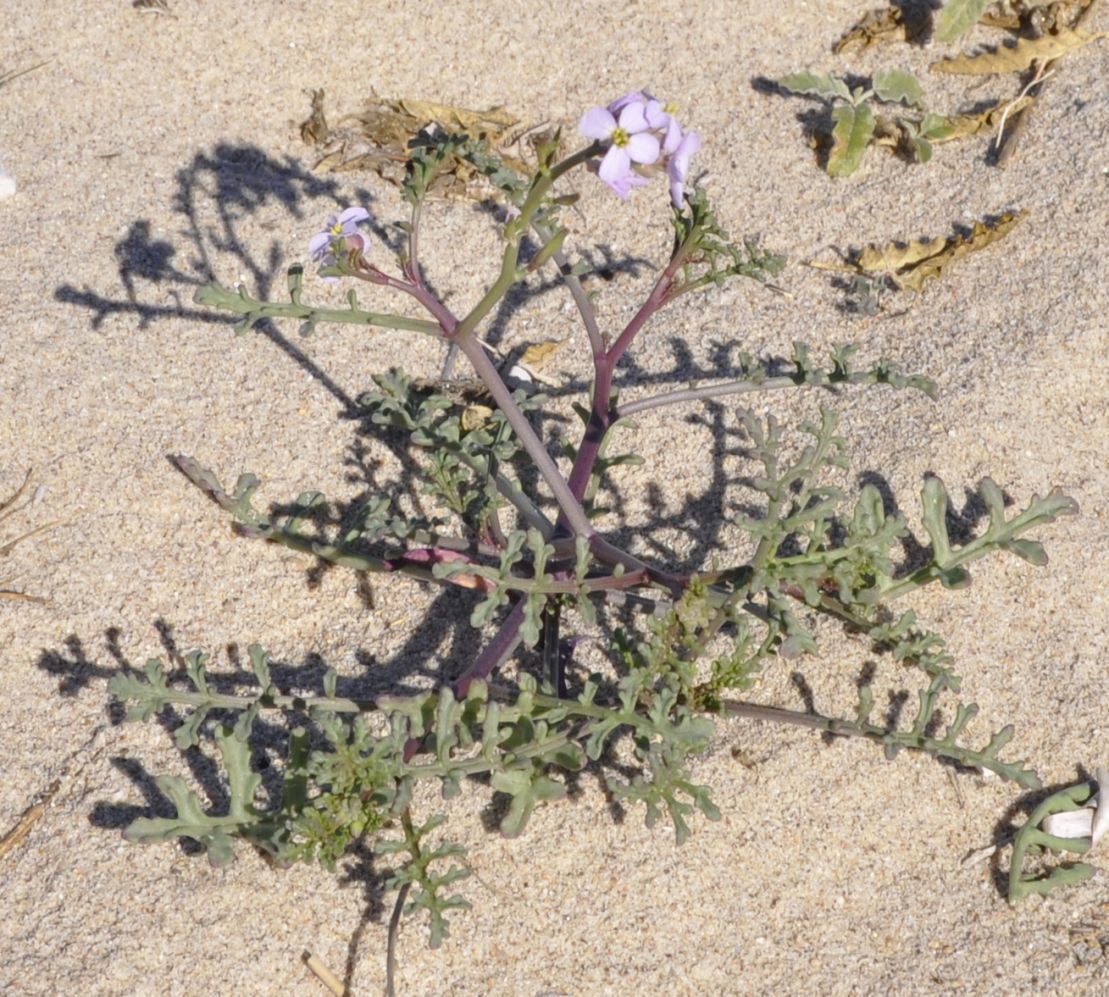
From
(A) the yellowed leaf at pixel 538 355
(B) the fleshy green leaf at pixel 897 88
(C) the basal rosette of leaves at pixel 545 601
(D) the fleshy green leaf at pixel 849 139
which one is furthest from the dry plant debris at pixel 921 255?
(A) the yellowed leaf at pixel 538 355

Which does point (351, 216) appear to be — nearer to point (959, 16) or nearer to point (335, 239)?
point (335, 239)

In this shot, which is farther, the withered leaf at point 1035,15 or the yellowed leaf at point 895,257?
the withered leaf at point 1035,15

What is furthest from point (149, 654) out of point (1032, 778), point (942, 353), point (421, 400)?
point (942, 353)

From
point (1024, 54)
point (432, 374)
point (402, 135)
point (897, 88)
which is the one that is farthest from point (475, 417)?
point (1024, 54)

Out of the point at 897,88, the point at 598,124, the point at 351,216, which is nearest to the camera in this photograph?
the point at 598,124

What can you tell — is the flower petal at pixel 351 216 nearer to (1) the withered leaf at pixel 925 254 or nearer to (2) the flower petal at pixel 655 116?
(2) the flower petal at pixel 655 116

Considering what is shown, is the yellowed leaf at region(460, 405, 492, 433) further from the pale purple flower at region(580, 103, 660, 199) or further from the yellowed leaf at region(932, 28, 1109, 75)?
the yellowed leaf at region(932, 28, 1109, 75)
